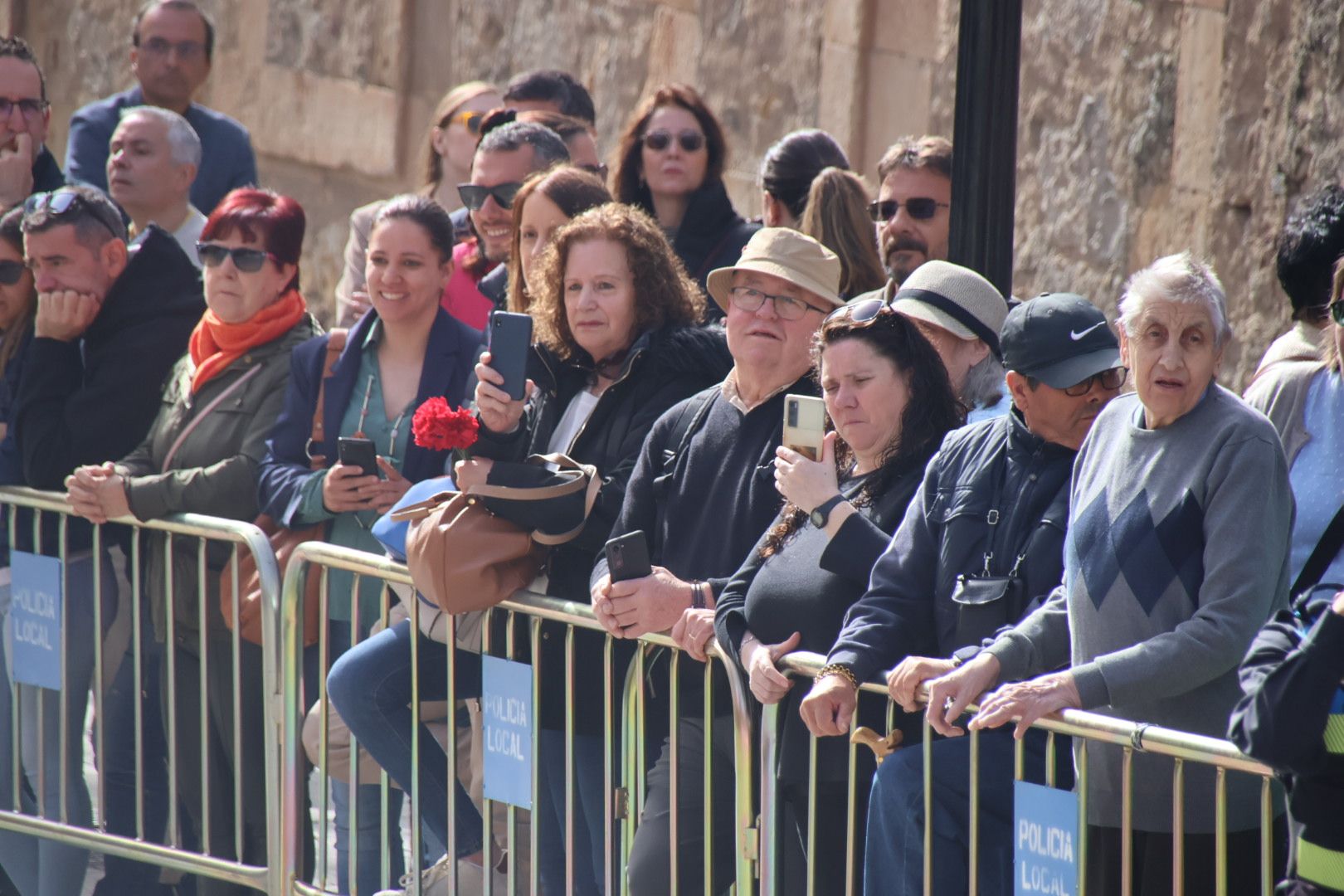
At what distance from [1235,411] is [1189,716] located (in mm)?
546

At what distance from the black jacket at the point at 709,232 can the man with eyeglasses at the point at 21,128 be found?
8.17 ft

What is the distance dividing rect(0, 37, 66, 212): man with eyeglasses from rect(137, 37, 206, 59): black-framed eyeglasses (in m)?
0.74

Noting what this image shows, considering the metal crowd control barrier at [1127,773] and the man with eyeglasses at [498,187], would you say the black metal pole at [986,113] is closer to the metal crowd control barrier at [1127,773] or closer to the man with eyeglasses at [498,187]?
the metal crowd control barrier at [1127,773]

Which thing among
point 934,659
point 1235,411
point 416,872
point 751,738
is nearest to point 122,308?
point 416,872

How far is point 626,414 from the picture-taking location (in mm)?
4578

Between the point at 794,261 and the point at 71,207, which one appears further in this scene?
the point at 71,207

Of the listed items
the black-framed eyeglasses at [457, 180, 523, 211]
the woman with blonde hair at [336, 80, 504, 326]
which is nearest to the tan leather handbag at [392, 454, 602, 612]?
the black-framed eyeglasses at [457, 180, 523, 211]

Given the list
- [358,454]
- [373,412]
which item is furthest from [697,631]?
[373,412]

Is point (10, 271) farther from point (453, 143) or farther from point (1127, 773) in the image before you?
point (1127, 773)

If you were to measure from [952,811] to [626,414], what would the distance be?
1.38m

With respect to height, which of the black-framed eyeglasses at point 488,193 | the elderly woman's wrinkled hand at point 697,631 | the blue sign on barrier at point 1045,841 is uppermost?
the black-framed eyeglasses at point 488,193

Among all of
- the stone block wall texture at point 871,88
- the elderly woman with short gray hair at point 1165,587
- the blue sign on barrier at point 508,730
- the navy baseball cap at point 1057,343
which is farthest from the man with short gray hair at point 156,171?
the elderly woman with short gray hair at point 1165,587

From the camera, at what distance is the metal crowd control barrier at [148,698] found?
4898 millimetres

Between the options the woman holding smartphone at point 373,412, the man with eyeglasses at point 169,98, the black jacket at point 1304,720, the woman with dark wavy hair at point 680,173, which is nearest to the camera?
the black jacket at point 1304,720
